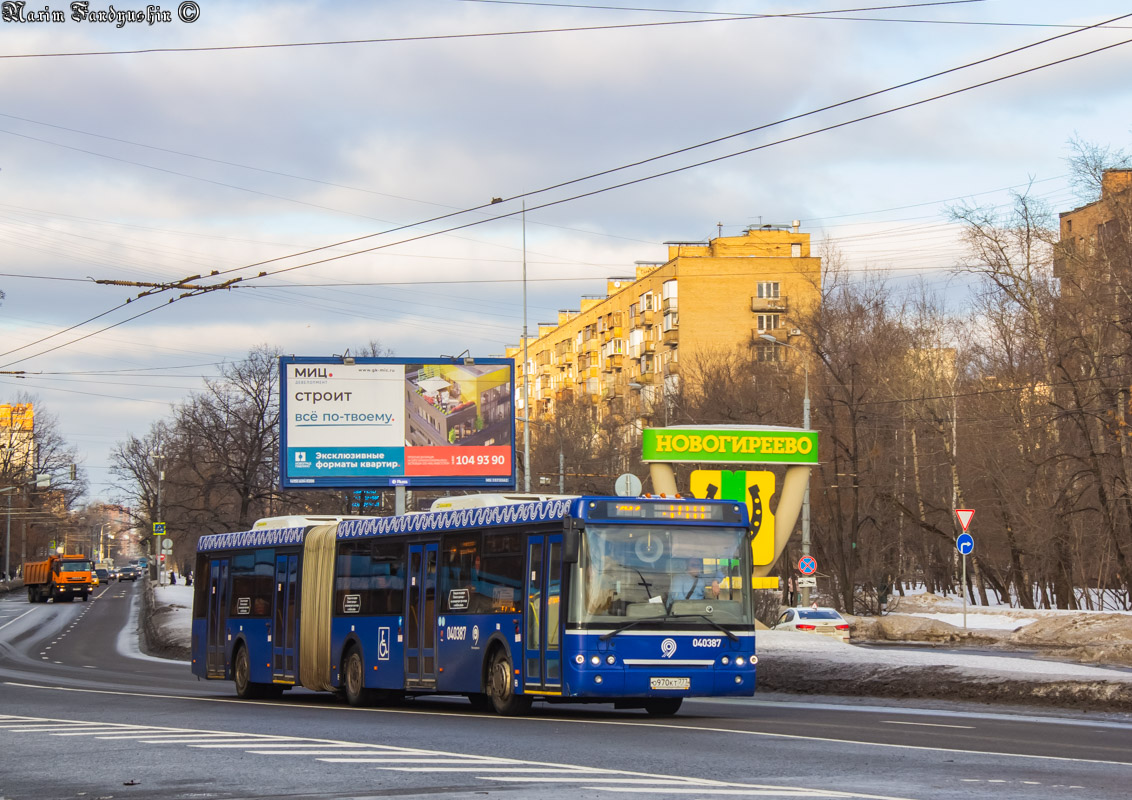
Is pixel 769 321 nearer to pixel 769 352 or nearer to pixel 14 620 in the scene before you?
pixel 769 352

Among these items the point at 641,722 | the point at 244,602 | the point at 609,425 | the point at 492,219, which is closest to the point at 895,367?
the point at 609,425

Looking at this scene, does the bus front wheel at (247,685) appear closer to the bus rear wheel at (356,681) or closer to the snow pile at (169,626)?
the bus rear wheel at (356,681)

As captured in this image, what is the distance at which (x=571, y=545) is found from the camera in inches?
661

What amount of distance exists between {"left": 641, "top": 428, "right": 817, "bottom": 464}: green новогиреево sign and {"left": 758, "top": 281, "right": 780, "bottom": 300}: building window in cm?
5807

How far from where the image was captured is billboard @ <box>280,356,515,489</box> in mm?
39812

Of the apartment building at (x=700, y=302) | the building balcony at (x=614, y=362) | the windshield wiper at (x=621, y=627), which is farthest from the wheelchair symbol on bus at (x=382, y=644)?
the building balcony at (x=614, y=362)

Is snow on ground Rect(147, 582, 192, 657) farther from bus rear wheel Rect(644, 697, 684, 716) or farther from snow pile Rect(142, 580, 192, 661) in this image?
bus rear wheel Rect(644, 697, 684, 716)

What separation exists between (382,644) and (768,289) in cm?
7450

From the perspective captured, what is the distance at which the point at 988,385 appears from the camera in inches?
2100

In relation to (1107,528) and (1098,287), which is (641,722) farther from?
(1107,528)

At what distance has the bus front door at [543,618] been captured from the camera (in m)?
16.8

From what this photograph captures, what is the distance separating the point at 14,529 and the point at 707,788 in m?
127

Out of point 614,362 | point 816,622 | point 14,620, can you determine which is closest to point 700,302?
point 614,362

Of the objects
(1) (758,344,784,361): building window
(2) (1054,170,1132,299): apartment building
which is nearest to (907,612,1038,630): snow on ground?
(2) (1054,170,1132,299): apartment building
